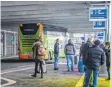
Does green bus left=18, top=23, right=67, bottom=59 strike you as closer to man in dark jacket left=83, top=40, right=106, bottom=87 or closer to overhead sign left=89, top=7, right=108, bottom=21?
overhead sign left=89, top=7, right=108, bottom=21

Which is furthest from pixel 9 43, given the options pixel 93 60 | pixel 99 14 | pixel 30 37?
pixel 93 60

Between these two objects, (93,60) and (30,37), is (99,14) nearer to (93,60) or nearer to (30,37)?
(93,60)

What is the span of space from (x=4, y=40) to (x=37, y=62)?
2933cm

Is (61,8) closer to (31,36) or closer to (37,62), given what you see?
(31,36)

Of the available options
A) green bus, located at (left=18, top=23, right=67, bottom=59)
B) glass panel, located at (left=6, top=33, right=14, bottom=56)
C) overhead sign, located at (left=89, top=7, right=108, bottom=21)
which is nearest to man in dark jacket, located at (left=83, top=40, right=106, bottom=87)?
overhead sign, located at (left=89, top=7, right=108, bottom=21)

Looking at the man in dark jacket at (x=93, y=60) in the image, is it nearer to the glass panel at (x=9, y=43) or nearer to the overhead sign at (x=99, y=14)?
the overhead sign at (x=99, y=14)

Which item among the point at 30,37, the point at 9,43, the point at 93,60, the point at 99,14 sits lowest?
the point at 93,60

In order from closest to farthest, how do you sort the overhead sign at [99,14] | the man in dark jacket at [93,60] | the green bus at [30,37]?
the man in dark jacket at [93,60]
the overhead sign at [99,14]
the green bus at [30,37]

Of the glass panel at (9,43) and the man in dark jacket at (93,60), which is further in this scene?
the glass panel at (9,43)

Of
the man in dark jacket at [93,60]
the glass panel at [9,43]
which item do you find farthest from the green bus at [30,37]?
the glass panel at [9,43]

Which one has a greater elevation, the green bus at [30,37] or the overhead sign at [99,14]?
the overhead sign at [99,14]

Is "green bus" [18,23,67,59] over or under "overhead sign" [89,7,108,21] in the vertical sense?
under

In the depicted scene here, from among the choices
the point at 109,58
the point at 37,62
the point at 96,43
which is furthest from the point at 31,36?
the point at 96,43

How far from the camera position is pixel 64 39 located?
3300 centimetres
